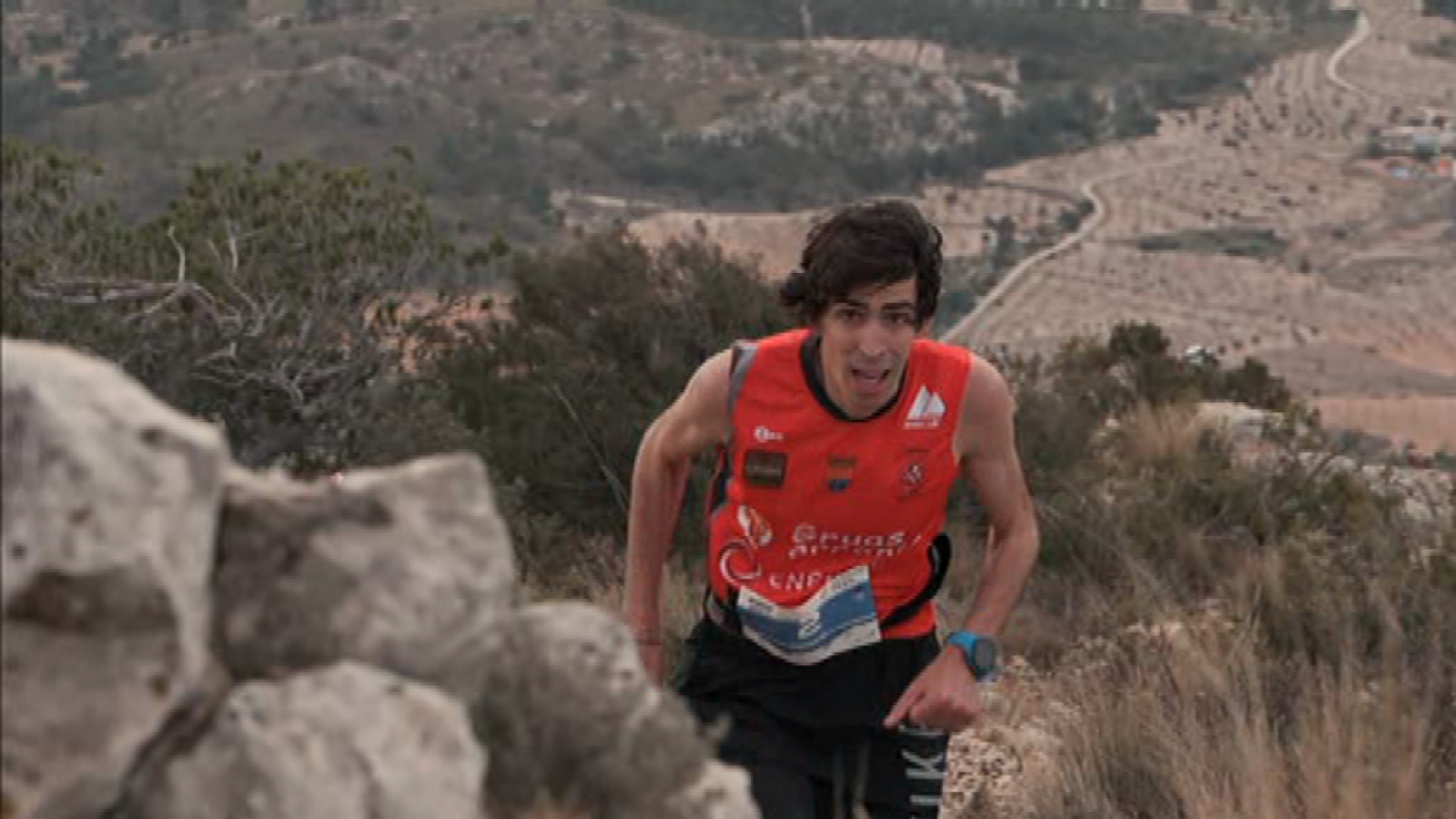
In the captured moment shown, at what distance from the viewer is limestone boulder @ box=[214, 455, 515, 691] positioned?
1.59 metres

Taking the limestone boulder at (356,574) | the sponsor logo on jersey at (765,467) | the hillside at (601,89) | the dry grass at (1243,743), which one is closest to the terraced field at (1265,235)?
the hillside at (601,89)

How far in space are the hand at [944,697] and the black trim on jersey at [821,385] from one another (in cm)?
40

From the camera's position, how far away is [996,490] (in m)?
3.22

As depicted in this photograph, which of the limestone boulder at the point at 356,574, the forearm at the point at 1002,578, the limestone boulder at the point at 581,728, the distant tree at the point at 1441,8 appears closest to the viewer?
the limestone boulder at the point at 356,574

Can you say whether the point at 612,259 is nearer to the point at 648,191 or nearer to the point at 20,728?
the point at 20,728

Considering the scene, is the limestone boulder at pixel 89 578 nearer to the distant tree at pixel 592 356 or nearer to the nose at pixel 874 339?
the nose at pixel 874 339

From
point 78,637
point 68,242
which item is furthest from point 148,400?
point 68,242

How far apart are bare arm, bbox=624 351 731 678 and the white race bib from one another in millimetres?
189

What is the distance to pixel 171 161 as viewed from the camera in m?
44.9

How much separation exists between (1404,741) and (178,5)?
66.1 m

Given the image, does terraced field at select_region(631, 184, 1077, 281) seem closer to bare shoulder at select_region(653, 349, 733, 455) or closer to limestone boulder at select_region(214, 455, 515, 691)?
bare shoulder at select_region(653, 349, 733, 455)

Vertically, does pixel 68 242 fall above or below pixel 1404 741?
below

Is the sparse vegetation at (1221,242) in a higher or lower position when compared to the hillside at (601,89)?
lower

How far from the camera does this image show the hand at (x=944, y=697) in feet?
9.75
